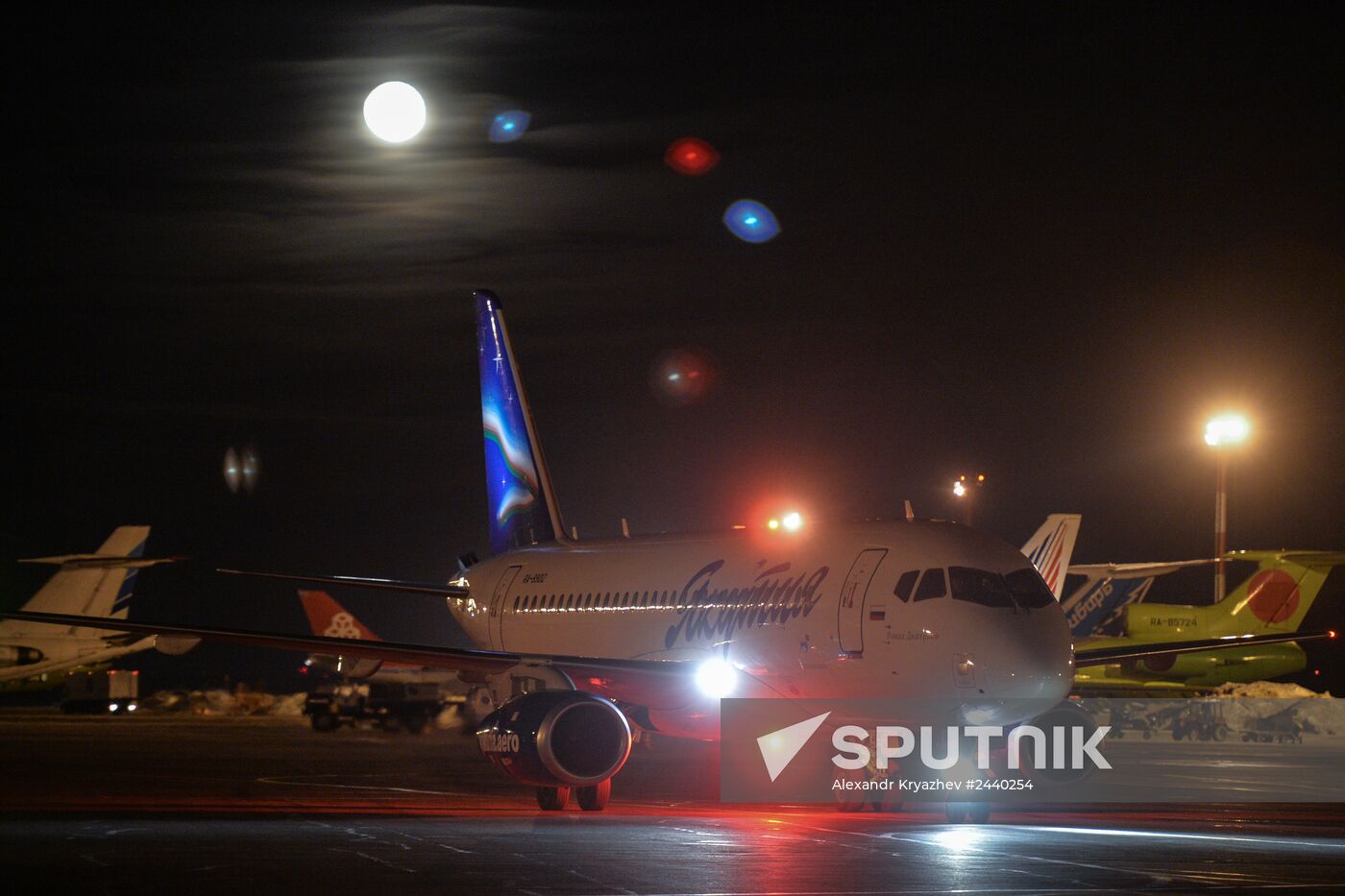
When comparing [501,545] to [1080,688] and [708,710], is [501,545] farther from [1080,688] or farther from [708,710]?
[1080,688]

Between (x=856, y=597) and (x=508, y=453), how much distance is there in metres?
15.2

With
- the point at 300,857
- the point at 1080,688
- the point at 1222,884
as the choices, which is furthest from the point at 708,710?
the point at 1080,688

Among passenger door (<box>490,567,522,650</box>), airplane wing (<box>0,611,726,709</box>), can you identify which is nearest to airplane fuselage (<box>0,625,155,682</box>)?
passenger door (<box>490,567,522,650</box>)

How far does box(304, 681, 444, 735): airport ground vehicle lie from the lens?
5431 cm

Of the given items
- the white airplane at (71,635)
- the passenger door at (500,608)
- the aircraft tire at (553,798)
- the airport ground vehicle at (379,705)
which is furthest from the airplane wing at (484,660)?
the white airplane at (71,635)

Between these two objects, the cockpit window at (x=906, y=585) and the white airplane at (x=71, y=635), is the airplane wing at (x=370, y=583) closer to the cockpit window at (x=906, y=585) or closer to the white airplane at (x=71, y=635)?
the cockpit window at (x=906, y=585)

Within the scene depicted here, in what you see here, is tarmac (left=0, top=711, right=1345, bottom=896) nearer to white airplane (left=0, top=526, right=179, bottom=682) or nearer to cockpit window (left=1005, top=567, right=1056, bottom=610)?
cockpit window (left=1005, top=567, right=1056, bottom=610)

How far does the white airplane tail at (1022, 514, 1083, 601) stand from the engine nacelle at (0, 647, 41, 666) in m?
37.2

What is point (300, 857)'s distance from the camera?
14.9 meters

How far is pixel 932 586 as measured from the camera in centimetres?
2178

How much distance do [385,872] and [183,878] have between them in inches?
63.1

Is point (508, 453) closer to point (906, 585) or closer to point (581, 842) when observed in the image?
point (906, 585)

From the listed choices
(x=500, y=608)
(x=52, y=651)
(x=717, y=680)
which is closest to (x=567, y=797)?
(x=717, y=680)

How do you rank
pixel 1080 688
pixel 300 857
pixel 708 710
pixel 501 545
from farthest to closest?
pixel 1080 688, pixel 501 545, pixel 708 710, pixel 300 857
